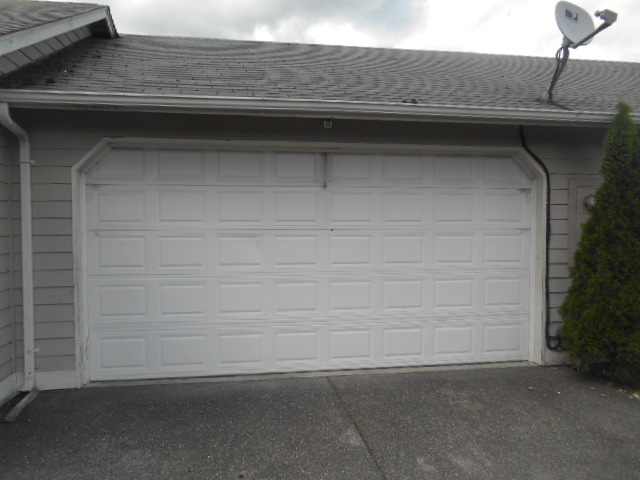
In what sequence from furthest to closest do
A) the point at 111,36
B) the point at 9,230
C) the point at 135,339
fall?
the point at 111,36
the point at 135,339
the point at 9,230

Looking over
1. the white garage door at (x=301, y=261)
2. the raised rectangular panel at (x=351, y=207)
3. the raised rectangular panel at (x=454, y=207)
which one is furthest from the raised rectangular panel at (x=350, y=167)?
the raised rectangular panel at (x=454, y=207)

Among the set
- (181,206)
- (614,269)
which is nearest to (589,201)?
(614,269)

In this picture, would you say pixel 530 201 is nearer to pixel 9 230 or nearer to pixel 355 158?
pixel 355 158

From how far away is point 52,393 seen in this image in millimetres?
3561

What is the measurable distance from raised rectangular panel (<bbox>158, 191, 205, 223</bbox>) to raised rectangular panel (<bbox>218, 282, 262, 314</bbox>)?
2.37 feet

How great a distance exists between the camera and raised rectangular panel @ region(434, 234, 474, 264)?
422 centimetres

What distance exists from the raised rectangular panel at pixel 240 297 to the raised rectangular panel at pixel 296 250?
1.15 ft

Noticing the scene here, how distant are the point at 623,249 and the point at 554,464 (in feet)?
7.01

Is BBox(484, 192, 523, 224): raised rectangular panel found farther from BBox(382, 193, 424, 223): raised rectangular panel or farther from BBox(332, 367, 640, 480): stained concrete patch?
BBox(332, 367, 640, 480): stained concrete patch

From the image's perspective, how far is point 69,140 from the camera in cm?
358

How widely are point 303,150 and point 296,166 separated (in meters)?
0.17

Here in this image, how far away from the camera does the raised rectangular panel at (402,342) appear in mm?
4184

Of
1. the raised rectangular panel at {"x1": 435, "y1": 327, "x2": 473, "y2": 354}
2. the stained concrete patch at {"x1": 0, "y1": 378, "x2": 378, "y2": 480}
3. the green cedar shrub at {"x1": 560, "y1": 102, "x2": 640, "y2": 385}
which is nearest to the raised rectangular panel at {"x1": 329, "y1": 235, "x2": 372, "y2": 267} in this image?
the raised rectangular panel at {"x1": 435, "y1": 327, "x2": 473, "y2": 354}

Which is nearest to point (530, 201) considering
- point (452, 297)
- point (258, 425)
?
point (452, 297)
